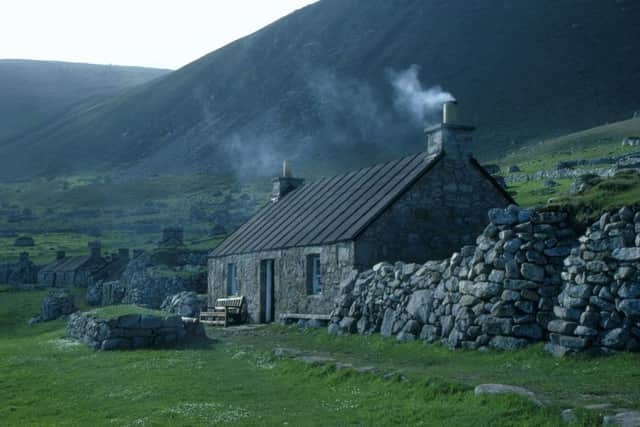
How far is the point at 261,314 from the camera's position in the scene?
30.7m

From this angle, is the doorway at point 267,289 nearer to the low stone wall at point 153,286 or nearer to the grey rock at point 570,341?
the low stone wall at point 153,286

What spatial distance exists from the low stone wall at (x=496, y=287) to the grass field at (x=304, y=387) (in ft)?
2.07

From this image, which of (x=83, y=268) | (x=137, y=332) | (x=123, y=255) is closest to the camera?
(x=137, y=332)

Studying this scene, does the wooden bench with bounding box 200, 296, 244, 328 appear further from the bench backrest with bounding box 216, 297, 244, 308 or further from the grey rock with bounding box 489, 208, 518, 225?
the grey rock with bounding box 489, 208, 518, 225

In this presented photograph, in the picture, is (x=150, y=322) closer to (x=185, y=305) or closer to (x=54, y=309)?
(x=185, y=305)

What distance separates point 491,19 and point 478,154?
8151cm

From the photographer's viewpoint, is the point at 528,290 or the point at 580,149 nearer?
the point at 528,290

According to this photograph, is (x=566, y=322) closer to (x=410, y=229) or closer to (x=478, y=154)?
(x=410, y=229)

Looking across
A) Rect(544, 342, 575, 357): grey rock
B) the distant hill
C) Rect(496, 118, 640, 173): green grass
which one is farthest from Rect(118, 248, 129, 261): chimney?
the distant hill

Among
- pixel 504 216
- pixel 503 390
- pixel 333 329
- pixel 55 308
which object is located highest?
pixel 504 216

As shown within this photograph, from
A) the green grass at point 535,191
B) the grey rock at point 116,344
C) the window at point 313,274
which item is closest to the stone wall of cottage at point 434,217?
the window at point 313,274

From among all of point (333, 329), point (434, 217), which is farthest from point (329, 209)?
point (333, 329)

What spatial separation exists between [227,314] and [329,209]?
6.25 metres

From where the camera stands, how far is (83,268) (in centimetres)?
6556
